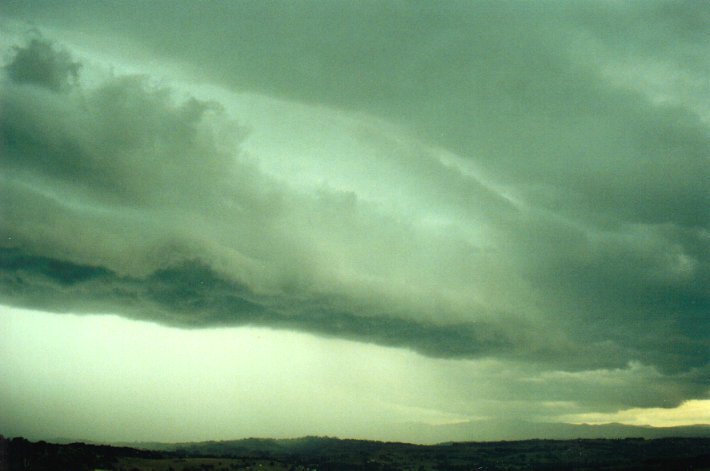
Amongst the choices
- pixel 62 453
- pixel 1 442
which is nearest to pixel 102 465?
pixel 62 453

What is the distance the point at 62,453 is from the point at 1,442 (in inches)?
980

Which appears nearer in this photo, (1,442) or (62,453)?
(1,442)

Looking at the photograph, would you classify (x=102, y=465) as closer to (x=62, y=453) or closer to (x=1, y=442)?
(x=62, y=453)

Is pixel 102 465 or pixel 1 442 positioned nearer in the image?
pixel 1 442

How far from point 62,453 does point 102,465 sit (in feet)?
45.5

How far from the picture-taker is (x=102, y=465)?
199375mm

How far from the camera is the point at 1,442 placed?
17588 centimetres

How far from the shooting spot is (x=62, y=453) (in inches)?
7736

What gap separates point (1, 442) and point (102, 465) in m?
35.4
